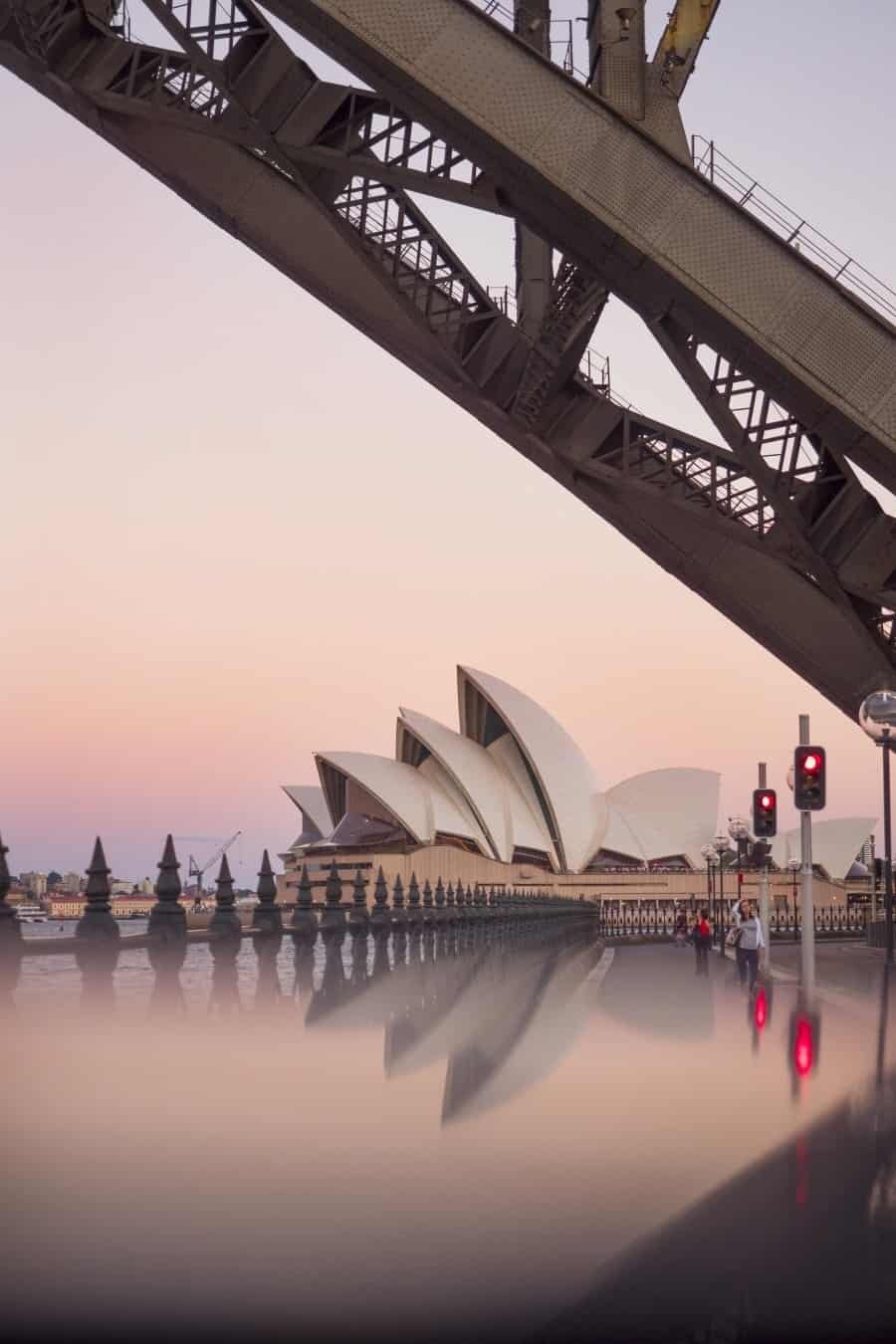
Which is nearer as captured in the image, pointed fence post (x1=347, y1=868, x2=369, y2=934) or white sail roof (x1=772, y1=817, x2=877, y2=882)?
pointed fence post (x1=347, y1=868, x2=369, y2=934)

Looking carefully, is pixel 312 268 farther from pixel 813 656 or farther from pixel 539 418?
pixel 813 656

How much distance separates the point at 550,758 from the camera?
86.9 m

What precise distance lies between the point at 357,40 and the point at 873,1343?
529 inches

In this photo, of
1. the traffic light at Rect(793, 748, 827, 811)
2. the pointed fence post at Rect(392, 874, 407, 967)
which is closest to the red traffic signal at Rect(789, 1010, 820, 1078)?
the traffic light at Rect(793, 748, 827, 811)

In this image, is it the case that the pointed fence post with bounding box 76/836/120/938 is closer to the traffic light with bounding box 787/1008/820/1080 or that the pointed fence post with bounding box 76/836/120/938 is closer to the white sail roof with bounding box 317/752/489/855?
the traffic light with bounding box 787/1008/820/1080

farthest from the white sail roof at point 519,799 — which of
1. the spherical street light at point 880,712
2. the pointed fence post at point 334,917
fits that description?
the spherical street light at point 880,712

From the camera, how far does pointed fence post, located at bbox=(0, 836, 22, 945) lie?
13.4 m

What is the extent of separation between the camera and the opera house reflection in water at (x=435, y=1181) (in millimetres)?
3797

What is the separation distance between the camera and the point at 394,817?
84188 mm

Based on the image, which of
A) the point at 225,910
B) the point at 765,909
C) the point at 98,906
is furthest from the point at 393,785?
the point at 98,906

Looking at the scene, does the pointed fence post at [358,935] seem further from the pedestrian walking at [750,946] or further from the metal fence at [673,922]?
Answer: the metal fence at [673,922]

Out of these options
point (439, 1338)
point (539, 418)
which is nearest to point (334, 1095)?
point (439, 1338)

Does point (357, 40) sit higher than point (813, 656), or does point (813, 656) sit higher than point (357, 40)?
point (357, 40)

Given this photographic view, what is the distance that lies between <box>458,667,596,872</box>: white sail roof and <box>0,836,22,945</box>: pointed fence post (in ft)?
227
